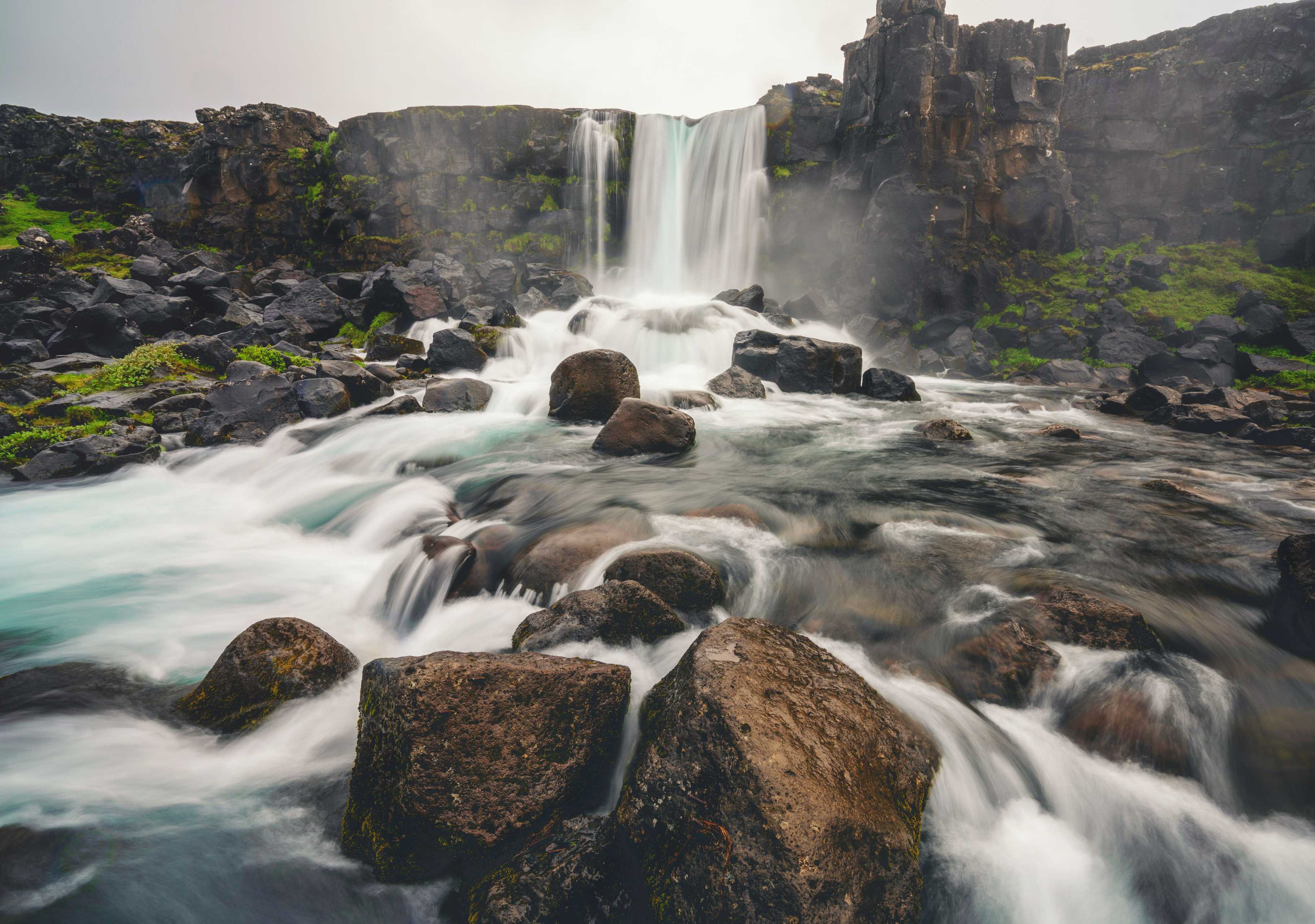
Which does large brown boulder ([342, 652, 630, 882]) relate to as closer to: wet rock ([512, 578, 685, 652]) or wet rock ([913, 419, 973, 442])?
wet rock ([512, 578, 685, 652])

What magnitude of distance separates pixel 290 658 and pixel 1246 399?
18595 mm

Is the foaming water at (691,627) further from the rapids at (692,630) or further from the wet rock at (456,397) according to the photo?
the wet rock at (456,397)

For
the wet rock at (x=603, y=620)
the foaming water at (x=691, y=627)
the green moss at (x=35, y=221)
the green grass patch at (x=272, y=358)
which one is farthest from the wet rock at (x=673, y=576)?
the green moss at (x=35, y=221)

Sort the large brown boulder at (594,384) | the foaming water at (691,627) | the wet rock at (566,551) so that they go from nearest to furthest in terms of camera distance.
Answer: the foaming water at (691,627) < the wet rock at (566,551) < the large brown boulder at (594,384)

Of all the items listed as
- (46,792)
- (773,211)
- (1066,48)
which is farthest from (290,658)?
(1066,48)

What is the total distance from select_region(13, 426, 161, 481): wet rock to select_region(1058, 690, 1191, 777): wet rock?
38.8 feet

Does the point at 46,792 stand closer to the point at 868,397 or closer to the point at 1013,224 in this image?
the point at 868,397

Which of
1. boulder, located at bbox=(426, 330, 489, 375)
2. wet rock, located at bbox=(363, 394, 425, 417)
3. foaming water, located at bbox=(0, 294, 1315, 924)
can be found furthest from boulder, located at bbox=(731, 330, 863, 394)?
wet rock, located at bbox=(363, 394, 425, 417)

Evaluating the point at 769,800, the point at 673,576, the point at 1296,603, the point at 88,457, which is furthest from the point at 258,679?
the point at 88,457

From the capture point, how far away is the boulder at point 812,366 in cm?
1470

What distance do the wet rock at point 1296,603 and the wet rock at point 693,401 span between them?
9073mm

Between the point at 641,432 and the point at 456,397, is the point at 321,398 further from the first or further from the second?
the point at 641,432

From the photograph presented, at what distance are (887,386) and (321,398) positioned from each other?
12.9 m

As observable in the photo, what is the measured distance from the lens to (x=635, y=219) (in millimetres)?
30469
